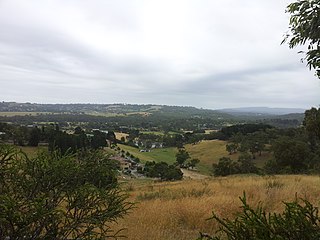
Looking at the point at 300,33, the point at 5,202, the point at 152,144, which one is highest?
the point at 300,33

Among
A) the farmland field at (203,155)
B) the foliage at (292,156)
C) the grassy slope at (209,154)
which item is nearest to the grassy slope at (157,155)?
the farmland field at (203,155)

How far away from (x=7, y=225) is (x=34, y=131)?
181 feet

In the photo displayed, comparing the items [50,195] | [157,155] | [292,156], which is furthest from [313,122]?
[157,155]

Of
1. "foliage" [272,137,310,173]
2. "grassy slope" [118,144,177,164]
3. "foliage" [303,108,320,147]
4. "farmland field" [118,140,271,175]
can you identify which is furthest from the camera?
"grassy slope" [118,144,177,164]

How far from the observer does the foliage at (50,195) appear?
3406mm

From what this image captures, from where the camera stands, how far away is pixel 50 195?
3850 mm

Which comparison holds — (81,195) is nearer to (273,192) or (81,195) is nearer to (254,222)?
(254,222)

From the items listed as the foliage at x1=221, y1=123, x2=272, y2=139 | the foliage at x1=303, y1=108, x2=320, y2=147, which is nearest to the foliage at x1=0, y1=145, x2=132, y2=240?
the foliage at x1=303, y1=108, x2=320, y2=147

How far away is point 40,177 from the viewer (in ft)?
12.6

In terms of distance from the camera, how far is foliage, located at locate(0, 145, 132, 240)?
341cm

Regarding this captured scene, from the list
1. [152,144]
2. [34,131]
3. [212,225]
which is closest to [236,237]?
[212,225]

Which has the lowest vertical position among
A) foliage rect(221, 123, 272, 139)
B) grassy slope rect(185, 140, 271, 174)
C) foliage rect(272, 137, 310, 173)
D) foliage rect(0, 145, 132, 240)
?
grassy slope rect(185, 140, 271, 174)

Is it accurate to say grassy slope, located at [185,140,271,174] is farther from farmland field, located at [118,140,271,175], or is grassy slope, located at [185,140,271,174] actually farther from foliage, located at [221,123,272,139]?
foliage, located at [221,123,272,139]

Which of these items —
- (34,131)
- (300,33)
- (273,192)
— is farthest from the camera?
(34,131)
